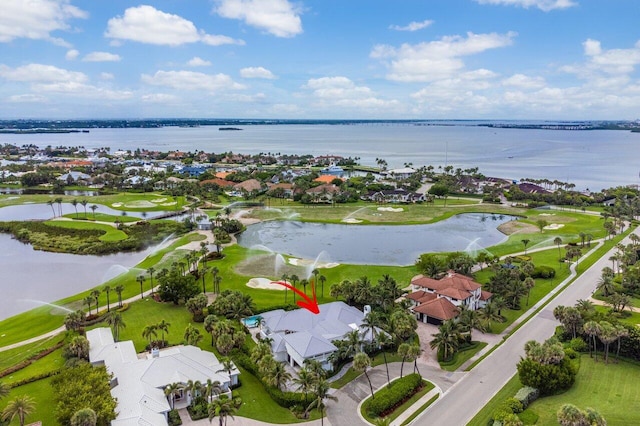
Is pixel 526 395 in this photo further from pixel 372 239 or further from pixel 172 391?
pixel 372 239

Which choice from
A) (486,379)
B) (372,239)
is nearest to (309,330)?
(486,379)

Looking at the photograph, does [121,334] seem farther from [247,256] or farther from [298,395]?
[247,256]

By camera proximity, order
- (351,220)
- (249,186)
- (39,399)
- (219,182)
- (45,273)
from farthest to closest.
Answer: (219,182) → (249,186) → (351,220) → (45,273) → (39,399)

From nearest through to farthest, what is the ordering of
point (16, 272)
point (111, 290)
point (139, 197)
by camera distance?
1. point (111, 290)
2. point (16, 272)
3. point (139, 197)

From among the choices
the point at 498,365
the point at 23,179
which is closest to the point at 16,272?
the point at 498,365

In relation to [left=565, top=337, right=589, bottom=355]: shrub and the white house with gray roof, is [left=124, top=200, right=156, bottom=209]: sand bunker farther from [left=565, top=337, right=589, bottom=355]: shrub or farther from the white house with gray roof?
[left=565, top=337, right=589, bottom=355]: shrub
